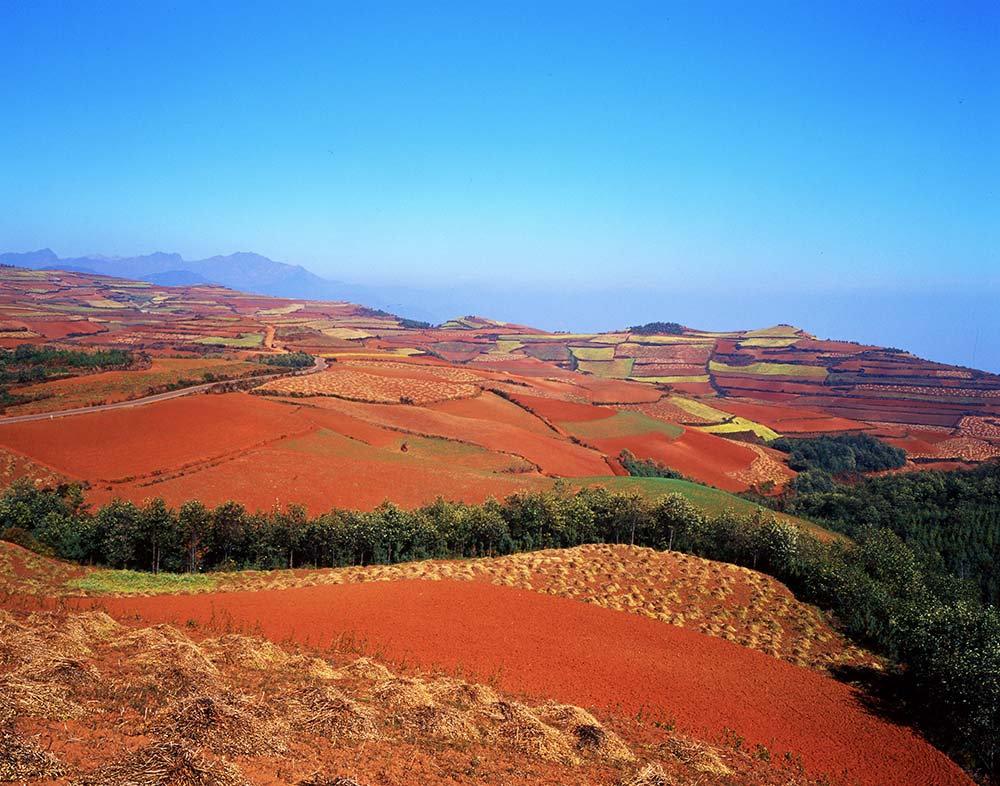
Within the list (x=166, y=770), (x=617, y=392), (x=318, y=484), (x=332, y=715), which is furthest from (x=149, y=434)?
(x=617, y=392)

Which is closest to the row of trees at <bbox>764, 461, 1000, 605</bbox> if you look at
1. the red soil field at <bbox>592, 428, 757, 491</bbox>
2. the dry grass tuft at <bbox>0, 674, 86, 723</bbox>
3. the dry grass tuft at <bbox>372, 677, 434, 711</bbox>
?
the red soil field at <bbox>592, 428, 757, 491</bbox>

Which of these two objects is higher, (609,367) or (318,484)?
(609,367)

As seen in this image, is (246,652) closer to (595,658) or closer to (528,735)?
(528,735)

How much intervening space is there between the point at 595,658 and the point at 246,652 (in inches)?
548

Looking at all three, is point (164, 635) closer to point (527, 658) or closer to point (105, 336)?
point (527, 658)

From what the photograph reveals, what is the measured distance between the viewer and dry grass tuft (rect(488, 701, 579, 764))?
15641 mm

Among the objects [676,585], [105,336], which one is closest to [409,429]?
[676,585]

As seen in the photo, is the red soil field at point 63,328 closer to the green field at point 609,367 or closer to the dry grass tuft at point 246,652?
the dry grass tuft at point 246,652

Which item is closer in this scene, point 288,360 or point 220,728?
point 220,728

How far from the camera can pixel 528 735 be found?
1627cm

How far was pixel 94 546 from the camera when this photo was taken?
37.2 meters

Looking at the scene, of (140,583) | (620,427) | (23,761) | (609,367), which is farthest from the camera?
(609,367)

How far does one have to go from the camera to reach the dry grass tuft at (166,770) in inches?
398

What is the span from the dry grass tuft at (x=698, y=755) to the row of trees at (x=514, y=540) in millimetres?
13555
